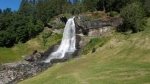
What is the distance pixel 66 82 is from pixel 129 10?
55.8 metres

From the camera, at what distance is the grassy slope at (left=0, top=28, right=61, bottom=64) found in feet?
325

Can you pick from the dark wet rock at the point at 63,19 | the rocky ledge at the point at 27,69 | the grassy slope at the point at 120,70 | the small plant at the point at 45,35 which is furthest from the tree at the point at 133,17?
the dark wet rock at the point at 63,19

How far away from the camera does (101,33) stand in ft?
312

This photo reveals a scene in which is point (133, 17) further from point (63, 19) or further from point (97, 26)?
point (63, 19)

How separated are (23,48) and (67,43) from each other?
20.9 meters

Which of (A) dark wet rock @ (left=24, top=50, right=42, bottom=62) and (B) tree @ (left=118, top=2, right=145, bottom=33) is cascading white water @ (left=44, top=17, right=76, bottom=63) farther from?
(B) tree @ (left=118, top=2, right=145, bottom=33)

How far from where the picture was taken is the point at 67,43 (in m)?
96.2

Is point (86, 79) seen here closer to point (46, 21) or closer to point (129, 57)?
point (129, 57)

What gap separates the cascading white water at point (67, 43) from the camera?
86.8 meters

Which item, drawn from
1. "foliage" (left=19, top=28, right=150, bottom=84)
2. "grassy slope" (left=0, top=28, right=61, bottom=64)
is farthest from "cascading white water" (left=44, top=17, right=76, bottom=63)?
"foliage" (left=19, top=28, right=150, bottom=84)

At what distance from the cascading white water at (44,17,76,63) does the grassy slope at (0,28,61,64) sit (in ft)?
19.6

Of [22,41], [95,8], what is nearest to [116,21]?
[95,8]

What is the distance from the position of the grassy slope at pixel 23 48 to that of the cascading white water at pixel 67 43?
19.6 ft

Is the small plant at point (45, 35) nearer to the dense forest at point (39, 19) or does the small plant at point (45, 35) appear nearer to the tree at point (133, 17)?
the dense forest at point (39, 19)
